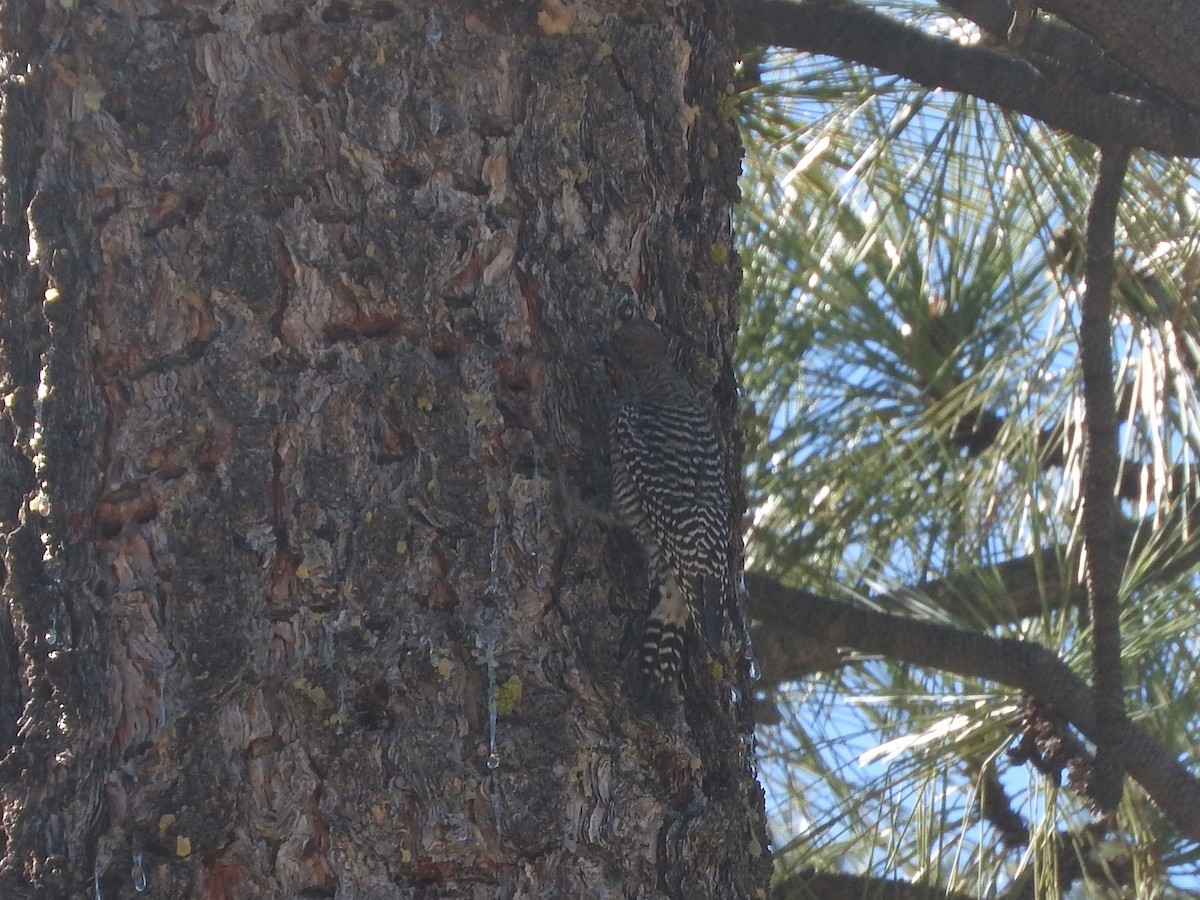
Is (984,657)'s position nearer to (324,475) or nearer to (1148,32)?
(1148,32)

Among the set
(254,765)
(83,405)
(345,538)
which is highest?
(83,405)

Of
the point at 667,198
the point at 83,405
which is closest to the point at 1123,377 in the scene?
the point at 667,198

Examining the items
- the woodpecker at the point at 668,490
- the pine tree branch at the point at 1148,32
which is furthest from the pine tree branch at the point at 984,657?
the pine tree branch at the point at 1148,32

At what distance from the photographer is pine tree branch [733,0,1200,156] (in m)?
2.71

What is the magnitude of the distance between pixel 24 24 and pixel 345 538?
2.65ft

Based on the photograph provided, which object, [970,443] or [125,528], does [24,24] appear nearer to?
[125,528]

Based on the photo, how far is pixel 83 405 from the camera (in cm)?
182

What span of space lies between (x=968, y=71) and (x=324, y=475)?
1680 mm

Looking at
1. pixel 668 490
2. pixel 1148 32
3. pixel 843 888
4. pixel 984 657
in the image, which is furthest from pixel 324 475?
pixel 843 888

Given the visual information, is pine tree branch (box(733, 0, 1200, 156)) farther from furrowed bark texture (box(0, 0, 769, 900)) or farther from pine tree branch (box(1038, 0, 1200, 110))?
furrowed bark texture (box(0, 0, 769, 900))

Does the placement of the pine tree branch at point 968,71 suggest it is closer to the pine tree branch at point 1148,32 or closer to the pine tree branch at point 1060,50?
the pine tree branch at point 1060,50

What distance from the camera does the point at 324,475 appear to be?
1.80 m

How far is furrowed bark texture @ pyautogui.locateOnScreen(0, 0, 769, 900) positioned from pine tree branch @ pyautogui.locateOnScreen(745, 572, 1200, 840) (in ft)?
3.30

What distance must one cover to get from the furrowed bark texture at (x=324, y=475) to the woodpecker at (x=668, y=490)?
2.3 inches
